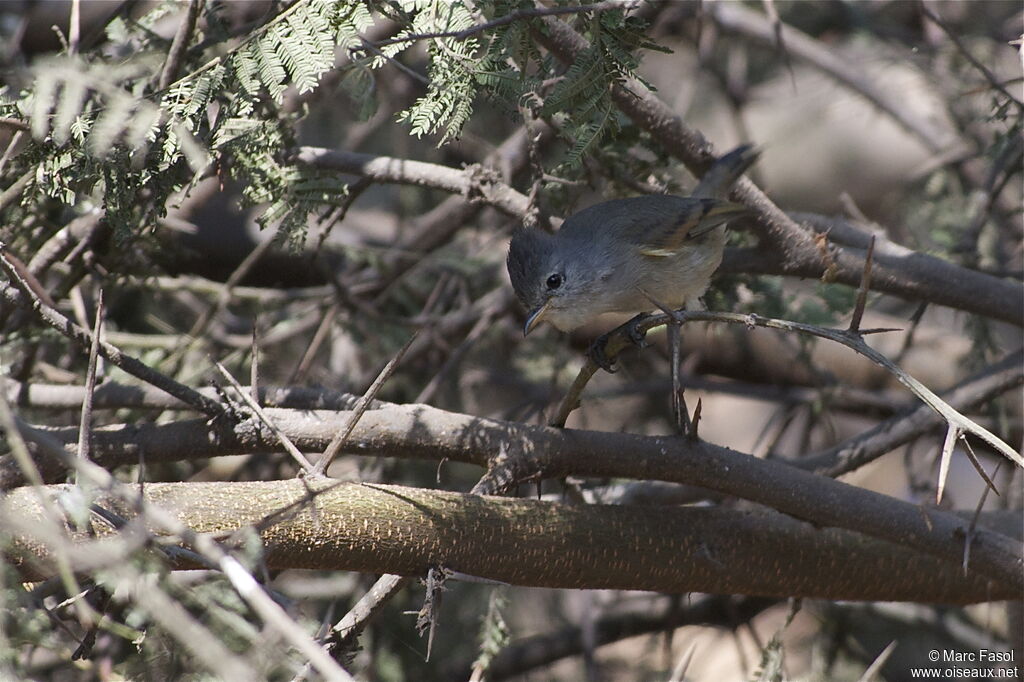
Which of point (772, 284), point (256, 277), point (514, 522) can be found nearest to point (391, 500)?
point (514, 522)

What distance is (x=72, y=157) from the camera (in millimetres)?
2229

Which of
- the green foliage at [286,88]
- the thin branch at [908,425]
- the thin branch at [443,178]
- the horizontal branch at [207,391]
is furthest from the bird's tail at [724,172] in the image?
the horizontal branch at [207,391]

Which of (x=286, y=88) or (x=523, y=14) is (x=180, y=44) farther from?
(x=523, y=14)

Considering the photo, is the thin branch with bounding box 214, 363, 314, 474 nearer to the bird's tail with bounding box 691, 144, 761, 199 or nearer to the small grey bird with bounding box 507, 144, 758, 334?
the small grey bird with bounding box 507, 144, 758, 334

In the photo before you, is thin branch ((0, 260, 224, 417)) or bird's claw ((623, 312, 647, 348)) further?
bird's claw ((623, 312, 647, 348))

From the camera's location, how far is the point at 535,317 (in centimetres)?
288

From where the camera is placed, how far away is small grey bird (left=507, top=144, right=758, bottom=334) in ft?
9.55

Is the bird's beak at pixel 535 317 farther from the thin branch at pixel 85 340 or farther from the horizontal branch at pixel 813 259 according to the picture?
the thin branch at pixel 85 340

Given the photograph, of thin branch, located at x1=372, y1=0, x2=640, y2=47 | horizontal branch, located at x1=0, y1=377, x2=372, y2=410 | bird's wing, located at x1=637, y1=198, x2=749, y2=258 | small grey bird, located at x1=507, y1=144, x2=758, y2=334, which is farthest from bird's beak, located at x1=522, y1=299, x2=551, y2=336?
thin branch, located at x1=372, y1=0, x2=640, y2=47

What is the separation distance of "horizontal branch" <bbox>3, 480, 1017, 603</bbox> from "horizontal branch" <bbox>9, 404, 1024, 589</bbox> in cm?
13

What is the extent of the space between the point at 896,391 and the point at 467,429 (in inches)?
131

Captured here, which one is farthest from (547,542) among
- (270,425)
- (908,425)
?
A: (908,425)

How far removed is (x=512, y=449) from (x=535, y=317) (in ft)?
1.74

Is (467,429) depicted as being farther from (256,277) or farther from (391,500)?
(256,277)
